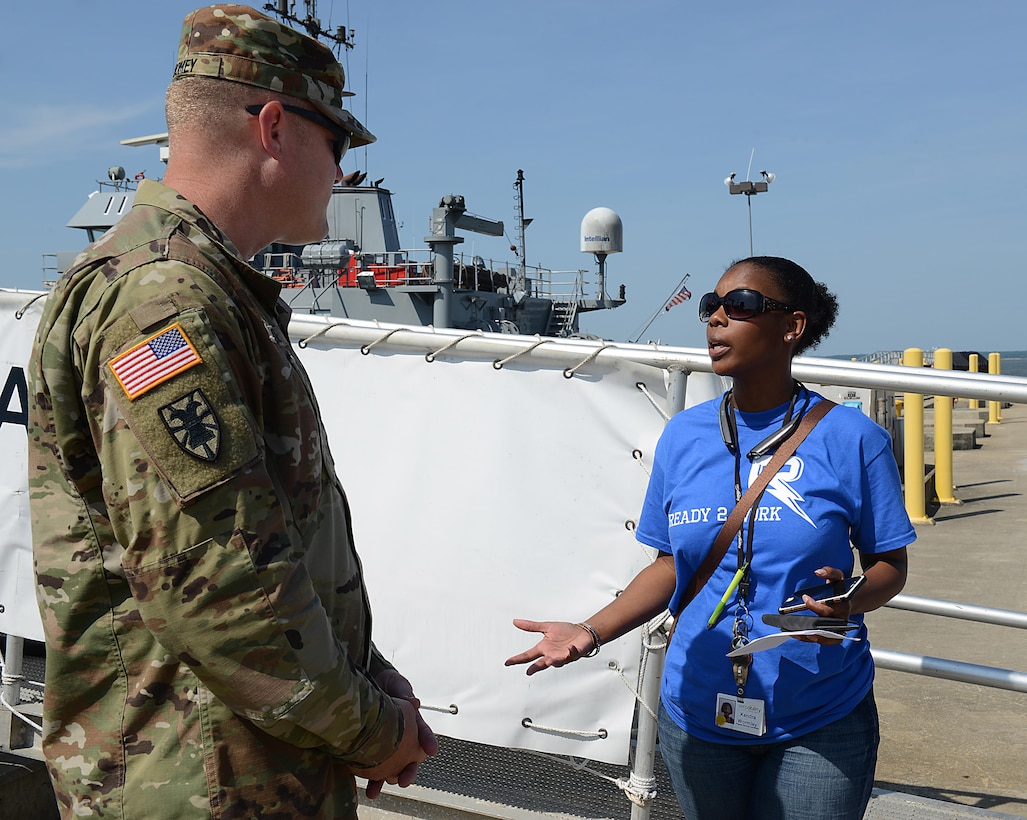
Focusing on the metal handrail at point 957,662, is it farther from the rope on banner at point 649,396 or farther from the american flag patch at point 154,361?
the american flag patch at point 154,361

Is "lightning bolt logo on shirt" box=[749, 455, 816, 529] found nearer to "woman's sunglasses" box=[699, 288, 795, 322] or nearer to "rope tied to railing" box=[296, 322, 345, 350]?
"woman's sunglasses" box=[699, 288, 795, 322]

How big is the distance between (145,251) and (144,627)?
0.59m

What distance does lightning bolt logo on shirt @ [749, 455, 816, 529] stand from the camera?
211cm

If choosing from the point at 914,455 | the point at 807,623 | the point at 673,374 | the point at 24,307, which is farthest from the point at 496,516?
the point at 914,455

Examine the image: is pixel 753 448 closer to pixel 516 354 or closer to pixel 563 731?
pixel 516 354

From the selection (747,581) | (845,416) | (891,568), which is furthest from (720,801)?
(845,416)

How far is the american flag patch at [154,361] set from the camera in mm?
1389

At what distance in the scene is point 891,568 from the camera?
2131 millimetres

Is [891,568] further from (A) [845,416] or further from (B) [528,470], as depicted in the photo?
(B) [528,470]

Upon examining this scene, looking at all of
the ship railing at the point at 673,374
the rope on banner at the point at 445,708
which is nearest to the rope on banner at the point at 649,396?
the ship railing at the point at 673,374

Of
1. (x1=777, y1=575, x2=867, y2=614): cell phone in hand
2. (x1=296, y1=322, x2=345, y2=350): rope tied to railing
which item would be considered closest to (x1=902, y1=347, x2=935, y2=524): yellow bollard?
(x1=296, y1=322, x2=345, y2=350): rope tied to railing

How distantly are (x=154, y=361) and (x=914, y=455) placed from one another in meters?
9.22

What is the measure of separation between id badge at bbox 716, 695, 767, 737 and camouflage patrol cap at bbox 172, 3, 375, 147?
1.47 meters

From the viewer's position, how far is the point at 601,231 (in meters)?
22.9
